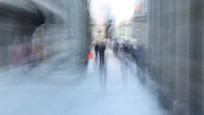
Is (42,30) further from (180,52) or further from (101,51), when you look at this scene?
(180,52)

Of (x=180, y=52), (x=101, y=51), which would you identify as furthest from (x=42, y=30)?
(x=180, y=52)

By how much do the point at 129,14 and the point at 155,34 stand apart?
7.13 m

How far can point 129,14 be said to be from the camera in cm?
1573

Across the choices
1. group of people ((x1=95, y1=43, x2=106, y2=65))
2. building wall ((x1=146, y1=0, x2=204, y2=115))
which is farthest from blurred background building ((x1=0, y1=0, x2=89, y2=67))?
building wall ((x1=146, y1=0, x2=204, y2=115))

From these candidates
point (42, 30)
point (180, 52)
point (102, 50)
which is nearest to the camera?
point (180, 52)

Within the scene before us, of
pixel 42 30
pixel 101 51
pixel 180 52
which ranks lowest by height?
pixel 101 51

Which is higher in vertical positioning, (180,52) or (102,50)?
(180,52)

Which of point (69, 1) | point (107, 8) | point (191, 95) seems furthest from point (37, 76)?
point (191, 95)

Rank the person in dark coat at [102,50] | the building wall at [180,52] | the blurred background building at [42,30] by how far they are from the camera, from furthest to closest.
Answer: the person in dark coat at [102,50] < the blurred background building at [42,30] < the building wall at [180,52]

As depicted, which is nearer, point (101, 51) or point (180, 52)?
point (180, 52)

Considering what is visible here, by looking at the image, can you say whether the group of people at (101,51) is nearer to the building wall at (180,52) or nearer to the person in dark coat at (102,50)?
the person in dark coat at (102,50)

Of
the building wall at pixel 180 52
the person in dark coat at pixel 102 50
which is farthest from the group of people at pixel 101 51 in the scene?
the building wall at pixel 180 52

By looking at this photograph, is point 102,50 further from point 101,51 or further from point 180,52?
point 180,52

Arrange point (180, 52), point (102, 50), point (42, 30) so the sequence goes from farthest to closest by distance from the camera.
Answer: point (42, 30)
point (102, 50)
point (180, 52)
